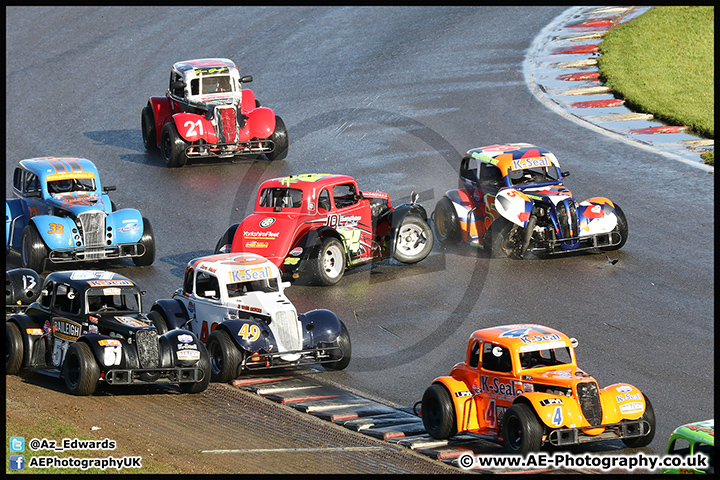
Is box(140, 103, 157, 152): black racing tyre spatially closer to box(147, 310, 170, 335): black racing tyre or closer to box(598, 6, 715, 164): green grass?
box(147, 310, 170, 335): black racing tyre

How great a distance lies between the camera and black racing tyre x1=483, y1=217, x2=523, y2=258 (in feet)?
66.9

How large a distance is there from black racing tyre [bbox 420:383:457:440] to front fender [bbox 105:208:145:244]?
9.43 metres

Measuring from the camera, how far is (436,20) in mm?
40406

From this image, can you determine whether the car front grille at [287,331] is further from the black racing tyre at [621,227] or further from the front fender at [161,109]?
the front fender at [161,109]

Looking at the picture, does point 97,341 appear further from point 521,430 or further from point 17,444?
point 521,430

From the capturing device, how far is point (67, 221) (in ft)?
67.0

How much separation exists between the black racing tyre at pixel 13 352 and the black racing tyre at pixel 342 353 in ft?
14.5

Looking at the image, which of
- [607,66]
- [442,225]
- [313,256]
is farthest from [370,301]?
[607,66]

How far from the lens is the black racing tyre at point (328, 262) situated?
749 inches

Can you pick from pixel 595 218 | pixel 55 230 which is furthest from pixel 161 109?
pixel 595 218

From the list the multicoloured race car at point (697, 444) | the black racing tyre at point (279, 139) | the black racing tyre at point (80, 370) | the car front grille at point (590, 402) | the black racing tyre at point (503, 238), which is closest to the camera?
the multicoloured race car at point (697, 444)

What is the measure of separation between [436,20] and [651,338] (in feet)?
85.9

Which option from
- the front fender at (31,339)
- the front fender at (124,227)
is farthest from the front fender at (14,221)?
the front fender at (31,339)

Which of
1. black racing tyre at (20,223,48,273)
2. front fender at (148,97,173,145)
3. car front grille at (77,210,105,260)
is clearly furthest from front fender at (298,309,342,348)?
front fender at (148,97,173,145)
